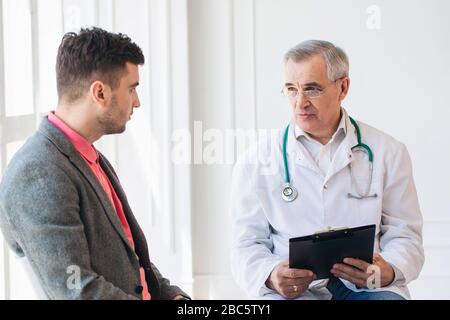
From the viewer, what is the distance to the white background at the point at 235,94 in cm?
281

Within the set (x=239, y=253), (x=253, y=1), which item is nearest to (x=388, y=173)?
(x=239, y=253)

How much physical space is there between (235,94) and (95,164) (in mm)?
1415

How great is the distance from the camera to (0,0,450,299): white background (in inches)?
110

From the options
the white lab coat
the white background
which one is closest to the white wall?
the white background

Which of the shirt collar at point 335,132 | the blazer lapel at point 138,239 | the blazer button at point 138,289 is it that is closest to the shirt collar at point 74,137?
the blazer lapel at point 138,239

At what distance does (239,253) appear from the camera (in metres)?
1.92

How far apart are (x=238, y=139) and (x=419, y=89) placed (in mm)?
Answer: 817

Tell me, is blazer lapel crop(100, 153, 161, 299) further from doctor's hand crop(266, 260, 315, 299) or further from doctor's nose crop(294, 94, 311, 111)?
doctor's nose crop(294, 94, 311, 111)

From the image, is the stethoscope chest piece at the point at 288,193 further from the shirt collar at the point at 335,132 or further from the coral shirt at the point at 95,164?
the coral shirt at the point at 95,164

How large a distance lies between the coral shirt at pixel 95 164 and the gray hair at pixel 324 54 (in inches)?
27.4

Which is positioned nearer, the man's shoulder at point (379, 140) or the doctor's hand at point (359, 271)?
the doctor's hand at point (359, 271)

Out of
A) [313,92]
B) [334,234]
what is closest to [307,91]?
[313,92]

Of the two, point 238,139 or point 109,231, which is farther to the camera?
point 238,139
